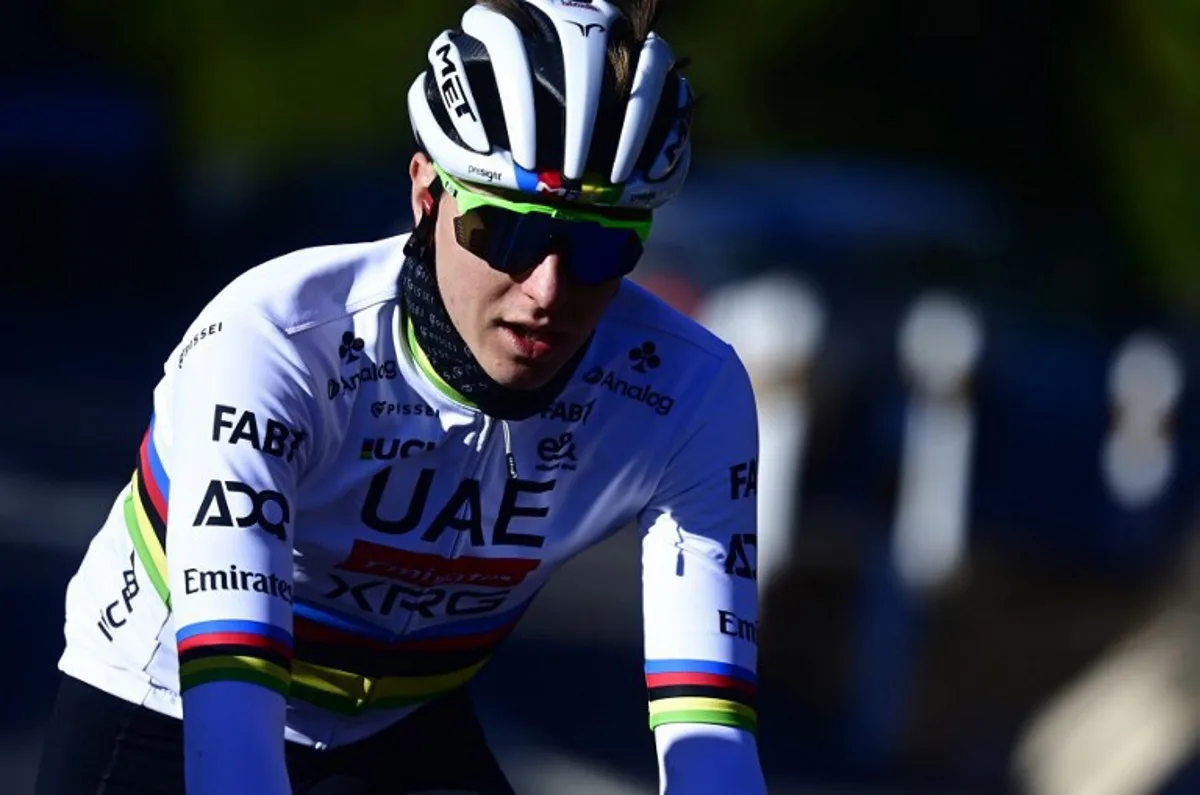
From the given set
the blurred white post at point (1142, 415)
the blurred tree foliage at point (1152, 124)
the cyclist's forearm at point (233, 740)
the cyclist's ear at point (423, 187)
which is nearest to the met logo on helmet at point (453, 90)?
the cyclist's ear at point (423, 187)

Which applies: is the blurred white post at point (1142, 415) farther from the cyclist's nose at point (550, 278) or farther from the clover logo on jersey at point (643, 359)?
the cyclist's nose at point (550, 278)

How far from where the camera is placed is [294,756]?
15.5 feet

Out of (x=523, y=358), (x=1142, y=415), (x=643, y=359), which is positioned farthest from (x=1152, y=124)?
(x=523, y=358)

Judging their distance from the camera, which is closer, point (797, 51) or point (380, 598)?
point (380, 598)

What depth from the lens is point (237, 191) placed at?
20125 millimetres

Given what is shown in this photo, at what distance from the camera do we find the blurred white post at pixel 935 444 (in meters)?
11.9

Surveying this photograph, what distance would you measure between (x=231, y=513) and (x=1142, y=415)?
970cm

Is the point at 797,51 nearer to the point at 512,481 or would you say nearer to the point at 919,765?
the point at 919,765

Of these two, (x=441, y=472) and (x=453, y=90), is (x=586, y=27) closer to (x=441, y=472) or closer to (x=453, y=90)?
(x=453, y=90)

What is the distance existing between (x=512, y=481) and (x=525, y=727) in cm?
595

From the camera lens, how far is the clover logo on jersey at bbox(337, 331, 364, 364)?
4.31 m

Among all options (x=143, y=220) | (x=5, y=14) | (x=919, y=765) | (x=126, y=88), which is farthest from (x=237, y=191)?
(x=919, y=765)

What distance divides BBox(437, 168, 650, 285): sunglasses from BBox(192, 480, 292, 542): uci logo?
0.52 metres

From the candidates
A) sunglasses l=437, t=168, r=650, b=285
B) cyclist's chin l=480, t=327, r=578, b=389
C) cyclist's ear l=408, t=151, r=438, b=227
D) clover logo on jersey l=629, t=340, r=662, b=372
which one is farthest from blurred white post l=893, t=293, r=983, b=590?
sunglasses l=437, t=168, r=650, b=285
